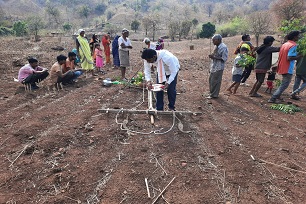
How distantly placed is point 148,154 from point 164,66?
1.75 meters

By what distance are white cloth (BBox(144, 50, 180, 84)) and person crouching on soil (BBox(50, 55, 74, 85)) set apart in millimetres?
3202

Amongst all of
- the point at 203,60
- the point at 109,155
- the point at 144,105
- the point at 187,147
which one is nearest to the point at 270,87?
the point at 144,105

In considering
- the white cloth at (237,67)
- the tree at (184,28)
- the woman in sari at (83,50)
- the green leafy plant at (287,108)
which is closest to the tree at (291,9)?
the tree at (184,28)

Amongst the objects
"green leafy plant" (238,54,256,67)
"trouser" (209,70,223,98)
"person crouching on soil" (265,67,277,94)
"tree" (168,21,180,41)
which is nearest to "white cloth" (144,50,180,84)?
"trouser" (209,70,223,98)

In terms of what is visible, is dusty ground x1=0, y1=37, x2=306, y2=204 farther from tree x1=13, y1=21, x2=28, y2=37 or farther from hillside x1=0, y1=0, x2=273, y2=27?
hillside x1=0, y1=0, x2=273, y2=27

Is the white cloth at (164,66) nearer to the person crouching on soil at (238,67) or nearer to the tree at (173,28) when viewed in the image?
the person crouching on soil at (238,67)

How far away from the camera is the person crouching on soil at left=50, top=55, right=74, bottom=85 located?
6562 mm

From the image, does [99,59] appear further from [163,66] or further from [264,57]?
[264,57]

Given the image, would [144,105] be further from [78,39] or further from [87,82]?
[78,39]

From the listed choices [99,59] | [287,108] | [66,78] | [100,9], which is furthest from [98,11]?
[287,108]

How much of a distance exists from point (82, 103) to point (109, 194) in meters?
3.30

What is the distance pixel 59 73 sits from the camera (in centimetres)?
664

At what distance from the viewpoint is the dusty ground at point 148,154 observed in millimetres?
2715

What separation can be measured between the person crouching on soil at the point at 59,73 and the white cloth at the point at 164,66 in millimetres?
3202
